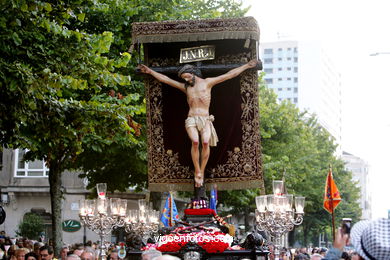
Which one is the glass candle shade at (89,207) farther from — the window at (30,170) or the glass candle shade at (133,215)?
the window at (30,170)

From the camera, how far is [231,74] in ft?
48.2

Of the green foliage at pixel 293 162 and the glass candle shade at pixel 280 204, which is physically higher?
the green foliage at pixel 293 162

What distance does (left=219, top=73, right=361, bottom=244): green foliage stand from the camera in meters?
36.1

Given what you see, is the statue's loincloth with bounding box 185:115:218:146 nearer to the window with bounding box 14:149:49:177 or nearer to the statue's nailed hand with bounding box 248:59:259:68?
the statue's nailed hand with bounding box 248:59:259:68

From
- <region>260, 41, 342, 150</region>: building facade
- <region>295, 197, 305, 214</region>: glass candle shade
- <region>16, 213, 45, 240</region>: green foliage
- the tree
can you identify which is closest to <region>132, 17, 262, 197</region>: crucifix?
the tree

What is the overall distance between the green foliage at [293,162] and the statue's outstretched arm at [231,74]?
18.9 metres

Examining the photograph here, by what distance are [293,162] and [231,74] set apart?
28.6 meters

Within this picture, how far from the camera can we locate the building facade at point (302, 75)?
15500cm

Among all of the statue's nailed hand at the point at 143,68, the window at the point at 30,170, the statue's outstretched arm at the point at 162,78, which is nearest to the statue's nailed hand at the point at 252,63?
the statue's outstretched arm at the point at 162,78

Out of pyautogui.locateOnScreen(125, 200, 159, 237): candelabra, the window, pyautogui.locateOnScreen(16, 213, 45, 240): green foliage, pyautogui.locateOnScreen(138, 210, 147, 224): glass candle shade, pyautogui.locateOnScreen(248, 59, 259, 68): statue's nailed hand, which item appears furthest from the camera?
the window

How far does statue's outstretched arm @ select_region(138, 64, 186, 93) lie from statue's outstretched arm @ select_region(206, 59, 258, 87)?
56 centimetres

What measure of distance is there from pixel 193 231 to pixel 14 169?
33672 millimetres

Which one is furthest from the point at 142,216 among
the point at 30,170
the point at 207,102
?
the point at 30,170

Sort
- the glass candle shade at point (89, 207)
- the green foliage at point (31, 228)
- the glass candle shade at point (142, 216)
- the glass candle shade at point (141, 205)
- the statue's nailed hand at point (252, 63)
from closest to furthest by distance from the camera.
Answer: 1. the statue's nailed hand at point (252, 63)
2. the glass candle shade at point (89, 207)
3. the glass candle shade at point (142, 216)
4. the glass candle shade at point (141, 205)
5. the green foliage at point (31, 228)
